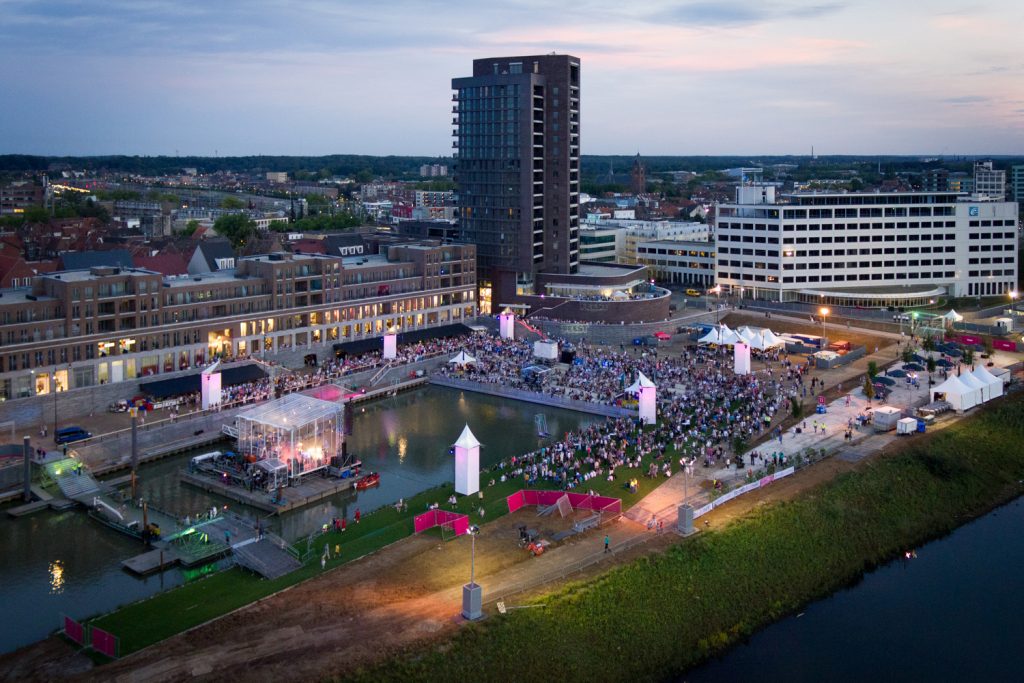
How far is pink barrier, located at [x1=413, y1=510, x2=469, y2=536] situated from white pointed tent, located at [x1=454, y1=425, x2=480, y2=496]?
3.46m

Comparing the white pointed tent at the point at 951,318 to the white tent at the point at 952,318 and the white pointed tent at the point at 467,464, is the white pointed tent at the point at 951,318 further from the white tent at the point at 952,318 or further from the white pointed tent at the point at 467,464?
the white pointed tent at the point at 467,464

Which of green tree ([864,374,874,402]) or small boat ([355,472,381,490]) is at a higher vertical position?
green tree ([864,374,874,402])

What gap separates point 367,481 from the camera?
157ft

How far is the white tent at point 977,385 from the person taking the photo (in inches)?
2292

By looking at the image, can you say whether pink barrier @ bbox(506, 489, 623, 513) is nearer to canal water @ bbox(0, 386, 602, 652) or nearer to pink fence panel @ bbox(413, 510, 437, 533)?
pink fence panel @ bbox(413, 510, 437, 533)

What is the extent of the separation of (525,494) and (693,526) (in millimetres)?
7541

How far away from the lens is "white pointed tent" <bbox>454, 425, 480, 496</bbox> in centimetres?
4397

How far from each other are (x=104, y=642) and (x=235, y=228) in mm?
110743

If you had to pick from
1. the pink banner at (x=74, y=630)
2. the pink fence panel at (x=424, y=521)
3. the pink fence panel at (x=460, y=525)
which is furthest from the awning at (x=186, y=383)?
the pink banner at (x=74, y=630)

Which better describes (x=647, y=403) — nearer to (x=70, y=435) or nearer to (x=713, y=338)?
(x=713, y=338)

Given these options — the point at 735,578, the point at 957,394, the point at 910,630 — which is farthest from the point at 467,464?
the point at 957,394

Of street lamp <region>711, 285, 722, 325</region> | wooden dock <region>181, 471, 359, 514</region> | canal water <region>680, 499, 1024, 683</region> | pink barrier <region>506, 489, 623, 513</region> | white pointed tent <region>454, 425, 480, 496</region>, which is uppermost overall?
street lamp <region>711, 285, 722, 325</region>

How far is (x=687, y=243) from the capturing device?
108 meters

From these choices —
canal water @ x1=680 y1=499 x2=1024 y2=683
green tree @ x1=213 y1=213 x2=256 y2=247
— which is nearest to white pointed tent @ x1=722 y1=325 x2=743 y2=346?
canal water @ x1=680 y1=499 x2=1024 y2=683
